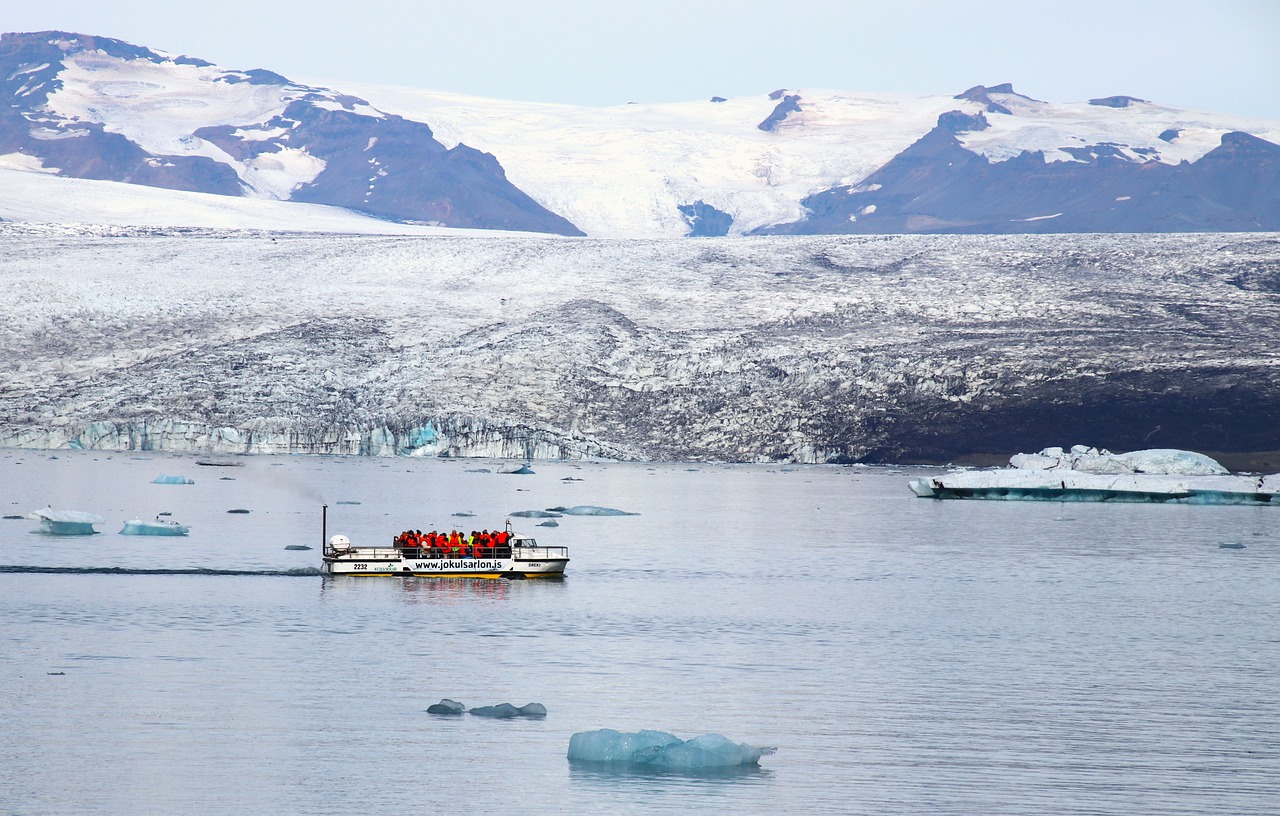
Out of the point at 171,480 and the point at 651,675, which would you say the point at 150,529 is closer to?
the point at 651,675

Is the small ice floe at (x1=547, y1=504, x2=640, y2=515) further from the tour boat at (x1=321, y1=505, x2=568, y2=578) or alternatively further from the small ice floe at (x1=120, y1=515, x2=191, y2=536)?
the tour boat at (x1=321, y1=505, x2=568, y2=578)

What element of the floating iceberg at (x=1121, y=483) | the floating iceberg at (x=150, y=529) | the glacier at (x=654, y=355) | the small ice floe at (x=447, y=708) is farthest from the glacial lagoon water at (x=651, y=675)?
the glacier at (x=654, y=355)

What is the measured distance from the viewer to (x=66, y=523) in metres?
36.5

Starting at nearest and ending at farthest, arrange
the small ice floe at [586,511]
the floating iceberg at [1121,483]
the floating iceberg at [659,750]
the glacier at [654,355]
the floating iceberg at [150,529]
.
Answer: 1. the floating iceberg at [659,750]
2. the floating iceberg at [150,529]
3. the small ice floe at [586,511]
4. the floating iceberg at [1121,483]
5. the glacier at [654,355]

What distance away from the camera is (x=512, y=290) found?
10019cm

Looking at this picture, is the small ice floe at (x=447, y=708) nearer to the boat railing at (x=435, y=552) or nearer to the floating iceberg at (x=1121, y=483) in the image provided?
the boat railing at (x=435, y=552)

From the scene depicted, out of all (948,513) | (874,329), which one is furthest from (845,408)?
(948,513)

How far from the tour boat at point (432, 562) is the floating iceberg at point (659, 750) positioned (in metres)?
16.6

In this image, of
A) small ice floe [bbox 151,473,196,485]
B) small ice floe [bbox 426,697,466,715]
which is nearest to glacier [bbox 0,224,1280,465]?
small ice floe [bbox 151,473,196,485]

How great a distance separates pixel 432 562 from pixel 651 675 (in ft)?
39.5

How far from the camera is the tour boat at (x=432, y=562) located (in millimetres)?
29734

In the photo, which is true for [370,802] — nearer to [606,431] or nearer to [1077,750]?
[1077,750]

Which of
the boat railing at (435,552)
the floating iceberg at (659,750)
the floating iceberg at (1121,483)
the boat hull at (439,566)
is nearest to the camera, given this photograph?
the floating iceberg at (659,750)

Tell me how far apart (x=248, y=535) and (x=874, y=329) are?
59.7 metres
